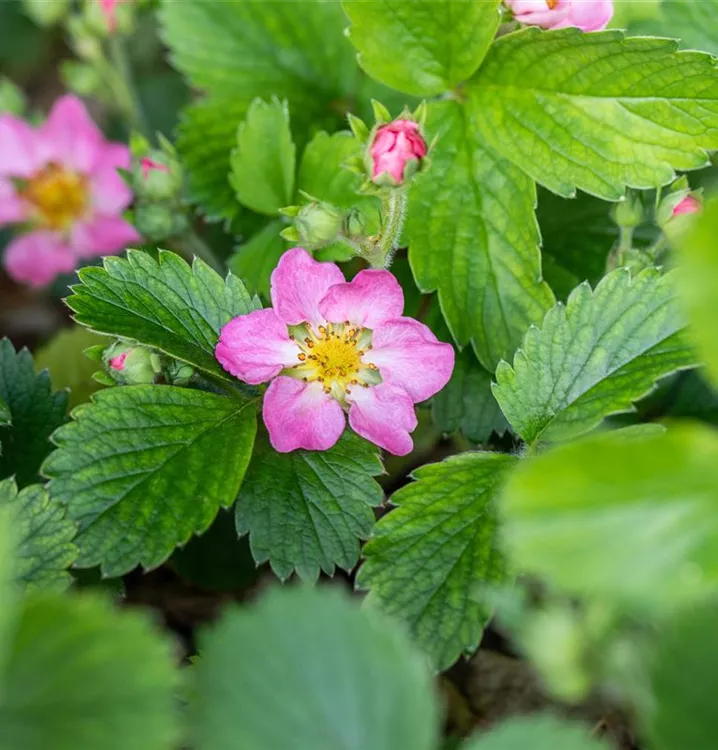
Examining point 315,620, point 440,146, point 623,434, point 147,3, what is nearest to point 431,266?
point 440,146

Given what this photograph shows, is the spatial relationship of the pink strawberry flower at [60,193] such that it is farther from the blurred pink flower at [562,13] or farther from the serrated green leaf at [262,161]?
the blurred pink flower at [562,13]

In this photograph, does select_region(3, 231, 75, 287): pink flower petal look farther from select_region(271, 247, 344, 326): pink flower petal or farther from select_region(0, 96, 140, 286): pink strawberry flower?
select_region(271, 247, 344, 326): pink flower petal

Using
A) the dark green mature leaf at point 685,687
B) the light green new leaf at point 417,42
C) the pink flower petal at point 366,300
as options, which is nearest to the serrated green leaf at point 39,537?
the pink flower petal at point 366,300

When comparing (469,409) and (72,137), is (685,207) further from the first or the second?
(72,137)

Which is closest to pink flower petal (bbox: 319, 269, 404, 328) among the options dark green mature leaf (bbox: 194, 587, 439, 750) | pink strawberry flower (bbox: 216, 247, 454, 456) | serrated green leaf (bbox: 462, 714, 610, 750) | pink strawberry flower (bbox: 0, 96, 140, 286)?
pink strawberry flower (bbox: 216, 247, 454, 456)

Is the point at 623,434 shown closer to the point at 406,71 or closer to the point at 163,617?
the point at 406,71

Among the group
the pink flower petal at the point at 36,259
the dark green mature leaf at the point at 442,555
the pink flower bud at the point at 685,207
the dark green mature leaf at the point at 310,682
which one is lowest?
the dark green mature leaf at the point at 442,555
